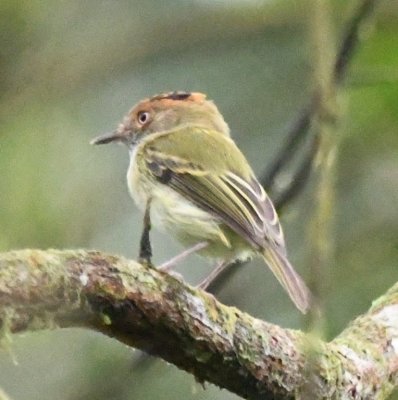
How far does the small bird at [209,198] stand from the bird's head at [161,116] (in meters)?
0.21

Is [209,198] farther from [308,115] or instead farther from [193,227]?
[308,115]

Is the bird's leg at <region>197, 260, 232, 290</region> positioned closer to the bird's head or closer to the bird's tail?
the bird's tail

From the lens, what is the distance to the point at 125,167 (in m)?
7.63

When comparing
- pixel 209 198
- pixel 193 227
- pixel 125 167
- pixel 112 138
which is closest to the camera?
pixel 193 227

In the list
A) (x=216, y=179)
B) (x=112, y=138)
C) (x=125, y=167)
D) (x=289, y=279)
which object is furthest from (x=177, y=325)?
(x=125, y=167)

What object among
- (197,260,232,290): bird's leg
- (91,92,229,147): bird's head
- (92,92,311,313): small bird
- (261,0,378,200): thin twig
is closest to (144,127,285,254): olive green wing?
(92,92,311,313): small bird

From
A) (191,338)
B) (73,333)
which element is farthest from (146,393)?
(191,338)

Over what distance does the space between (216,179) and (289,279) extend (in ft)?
3.22

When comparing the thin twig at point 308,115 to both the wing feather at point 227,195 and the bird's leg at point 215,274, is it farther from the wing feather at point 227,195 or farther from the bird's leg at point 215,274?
the bird's leg at point 215,274

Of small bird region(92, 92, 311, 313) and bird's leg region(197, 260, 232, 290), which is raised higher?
small bird region(92, 92, 311, 313)

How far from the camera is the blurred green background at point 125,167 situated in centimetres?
561

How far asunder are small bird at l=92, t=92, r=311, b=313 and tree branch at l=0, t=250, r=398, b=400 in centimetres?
59

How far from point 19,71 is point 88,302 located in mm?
2310

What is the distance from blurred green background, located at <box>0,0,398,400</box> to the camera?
5613 millimetres
